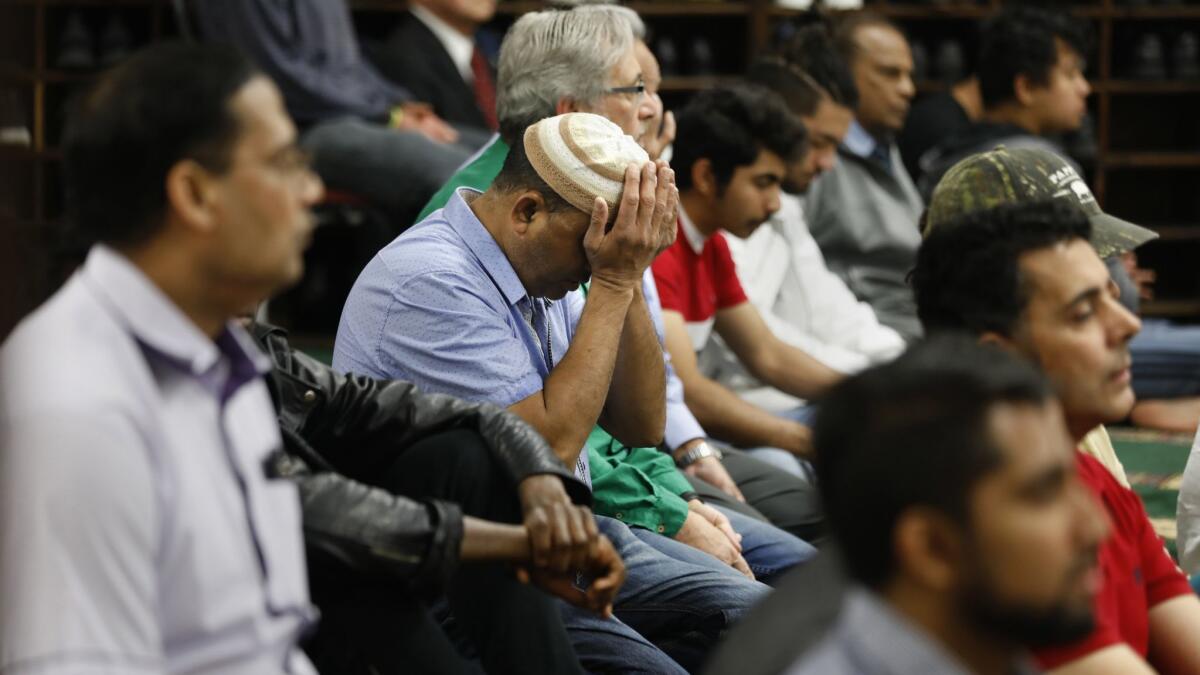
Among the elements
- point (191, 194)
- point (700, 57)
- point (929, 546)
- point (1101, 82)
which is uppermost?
point (191, 194)

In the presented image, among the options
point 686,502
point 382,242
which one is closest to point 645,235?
point 686,502

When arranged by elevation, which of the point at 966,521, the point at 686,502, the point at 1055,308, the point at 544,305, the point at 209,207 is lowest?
the point at 686,502

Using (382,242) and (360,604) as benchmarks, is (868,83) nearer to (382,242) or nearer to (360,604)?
(382,242)

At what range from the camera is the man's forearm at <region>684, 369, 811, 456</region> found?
3342mm

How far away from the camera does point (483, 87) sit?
523 centimetres

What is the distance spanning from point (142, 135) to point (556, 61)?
5.28 ft

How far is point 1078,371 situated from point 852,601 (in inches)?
23.5

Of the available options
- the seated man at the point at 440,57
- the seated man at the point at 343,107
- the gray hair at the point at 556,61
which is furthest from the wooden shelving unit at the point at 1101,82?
the gray hair at the point at 556,61

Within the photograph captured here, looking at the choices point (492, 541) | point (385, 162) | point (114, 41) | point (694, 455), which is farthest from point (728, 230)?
point (114, 41)

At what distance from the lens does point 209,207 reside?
1.33 m

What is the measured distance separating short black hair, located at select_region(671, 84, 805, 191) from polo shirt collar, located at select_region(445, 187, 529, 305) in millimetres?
1189

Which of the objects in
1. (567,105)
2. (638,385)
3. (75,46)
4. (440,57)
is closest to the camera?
(638,385)

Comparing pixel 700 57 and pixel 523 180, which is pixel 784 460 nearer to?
pixel 523 180

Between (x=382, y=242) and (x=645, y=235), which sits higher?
(x=645, y=235)
